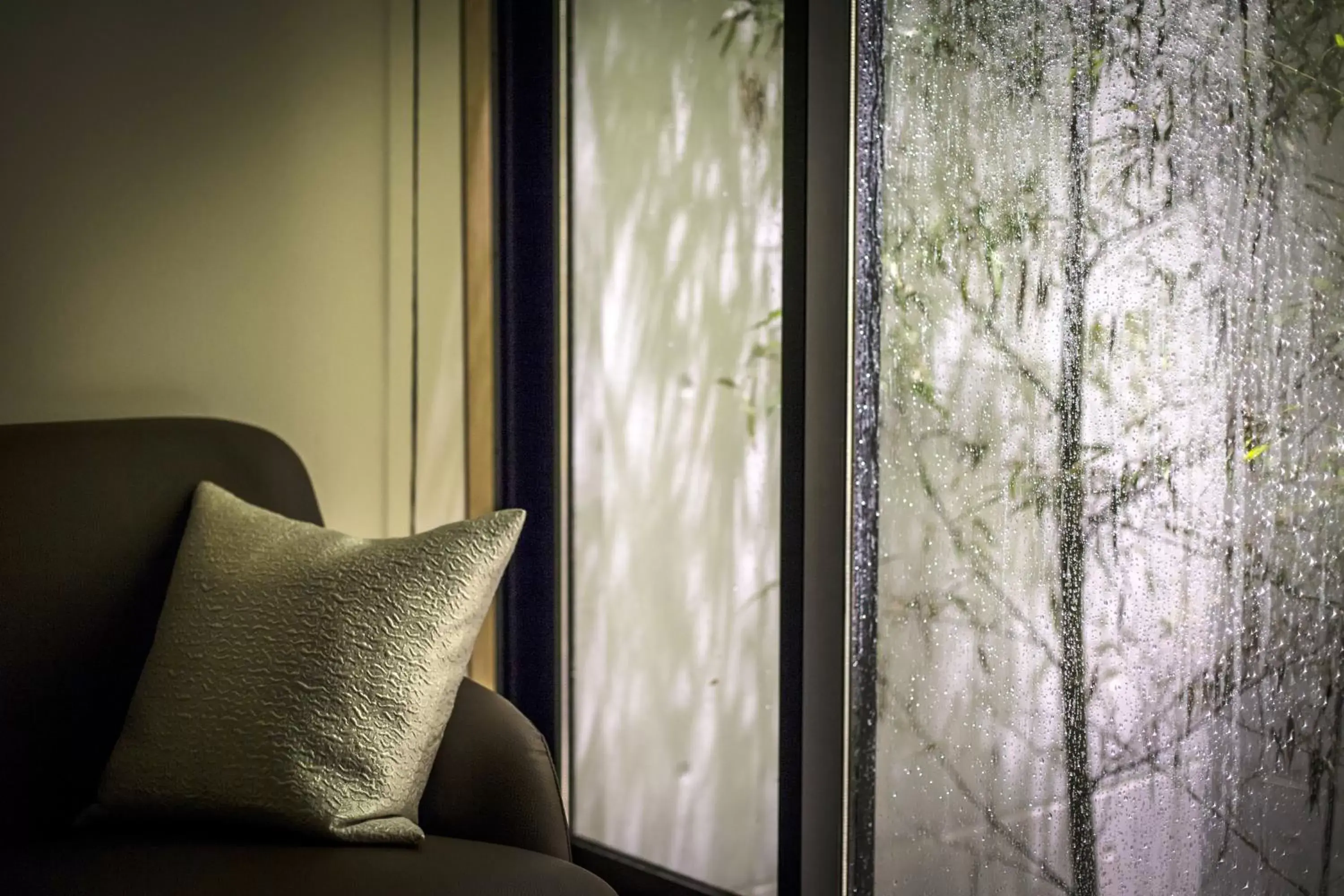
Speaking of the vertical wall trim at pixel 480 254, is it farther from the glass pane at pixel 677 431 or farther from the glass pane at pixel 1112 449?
the glass pane at pixel 1112 449

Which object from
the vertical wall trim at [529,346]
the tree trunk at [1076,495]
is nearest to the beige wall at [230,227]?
the vertical wall trim at [529,346]

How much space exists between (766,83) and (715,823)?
103cm

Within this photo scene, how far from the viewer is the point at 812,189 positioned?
1460mm

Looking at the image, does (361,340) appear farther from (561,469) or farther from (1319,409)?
(1319,409)

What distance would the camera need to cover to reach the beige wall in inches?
65.1

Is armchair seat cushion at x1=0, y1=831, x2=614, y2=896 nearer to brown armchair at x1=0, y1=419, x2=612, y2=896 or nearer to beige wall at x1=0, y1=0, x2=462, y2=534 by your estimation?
brown armchair at x1=0, y1=419, x2=612, y2=896

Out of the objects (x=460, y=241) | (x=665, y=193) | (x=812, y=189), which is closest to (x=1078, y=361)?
(x=812, y=189)

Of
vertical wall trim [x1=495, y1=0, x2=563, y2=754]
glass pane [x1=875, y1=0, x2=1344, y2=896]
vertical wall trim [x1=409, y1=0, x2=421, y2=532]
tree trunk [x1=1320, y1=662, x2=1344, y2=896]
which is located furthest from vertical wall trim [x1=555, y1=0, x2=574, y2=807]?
tree trunk [x1=1320, y1=662, x2=1344, y2=896]

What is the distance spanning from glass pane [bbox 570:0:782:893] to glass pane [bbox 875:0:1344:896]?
0.20m

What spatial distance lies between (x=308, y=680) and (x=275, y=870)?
19 centimetres

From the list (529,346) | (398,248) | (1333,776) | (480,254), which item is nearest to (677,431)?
(529,346)

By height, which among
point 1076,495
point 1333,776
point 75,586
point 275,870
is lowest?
point 275,870

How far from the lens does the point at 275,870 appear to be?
43.4 inches

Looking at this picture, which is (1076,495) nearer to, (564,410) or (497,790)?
(497,790)
